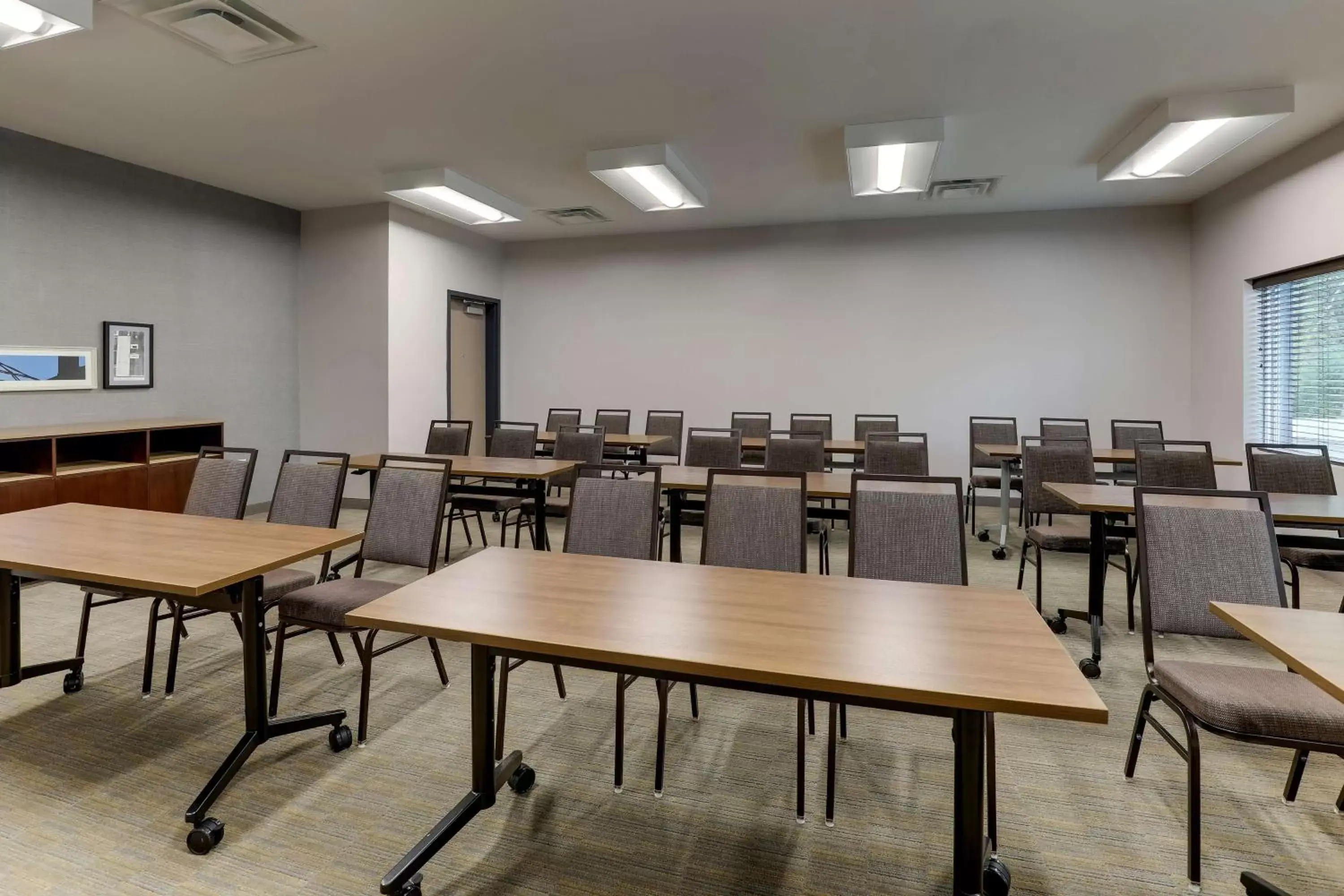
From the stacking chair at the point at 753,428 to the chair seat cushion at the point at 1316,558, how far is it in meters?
3.42

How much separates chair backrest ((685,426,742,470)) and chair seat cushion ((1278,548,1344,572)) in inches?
113

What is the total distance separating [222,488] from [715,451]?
288 cm

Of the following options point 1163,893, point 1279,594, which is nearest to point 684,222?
point 1279,594

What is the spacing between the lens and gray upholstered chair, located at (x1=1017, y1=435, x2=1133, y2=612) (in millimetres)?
3496

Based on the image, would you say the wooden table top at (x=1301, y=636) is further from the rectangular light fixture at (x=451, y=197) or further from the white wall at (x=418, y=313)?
the white wall at (x=418, y=313)

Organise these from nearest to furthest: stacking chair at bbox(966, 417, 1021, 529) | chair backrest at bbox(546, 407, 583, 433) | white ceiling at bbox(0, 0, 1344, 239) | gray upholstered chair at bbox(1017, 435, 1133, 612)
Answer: white ceiling at bbox(0, 0, 1344, 239) → gray upholstered chair at bbox(1017, 435, 1133, 612) → stacking chair at bbox(966, 417, 1021, 529) → chair backrest at bbox(546, 407, 583, 433)

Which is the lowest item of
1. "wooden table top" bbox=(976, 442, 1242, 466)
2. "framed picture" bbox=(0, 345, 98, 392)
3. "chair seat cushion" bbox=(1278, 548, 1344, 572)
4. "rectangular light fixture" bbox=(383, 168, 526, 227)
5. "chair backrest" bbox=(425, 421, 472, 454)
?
"chair seat cushion" bbox=(1278, 548, 1344, 572)

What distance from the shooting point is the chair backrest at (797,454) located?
437 centimetres

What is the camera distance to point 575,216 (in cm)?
669

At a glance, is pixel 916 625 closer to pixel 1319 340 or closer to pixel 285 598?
pixel 285 598

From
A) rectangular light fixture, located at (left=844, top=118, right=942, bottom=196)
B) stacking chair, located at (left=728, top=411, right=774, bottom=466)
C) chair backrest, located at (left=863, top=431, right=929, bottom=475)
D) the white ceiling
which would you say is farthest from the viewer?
stacking chair, located at (left=728, top=411, right=774, bottom=466)

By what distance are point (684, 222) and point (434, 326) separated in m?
2.89

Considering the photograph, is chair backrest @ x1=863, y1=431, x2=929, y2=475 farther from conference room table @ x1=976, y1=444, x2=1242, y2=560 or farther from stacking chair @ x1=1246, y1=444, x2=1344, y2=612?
stacking chair @ x1=1246, y1=444, x2=1344, y2=612

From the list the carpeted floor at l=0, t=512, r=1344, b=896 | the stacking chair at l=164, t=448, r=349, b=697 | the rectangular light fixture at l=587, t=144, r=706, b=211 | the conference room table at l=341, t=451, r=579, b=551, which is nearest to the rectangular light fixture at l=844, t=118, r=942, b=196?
the rectangular light fixture at l=587, t=144, r=706, b=211
